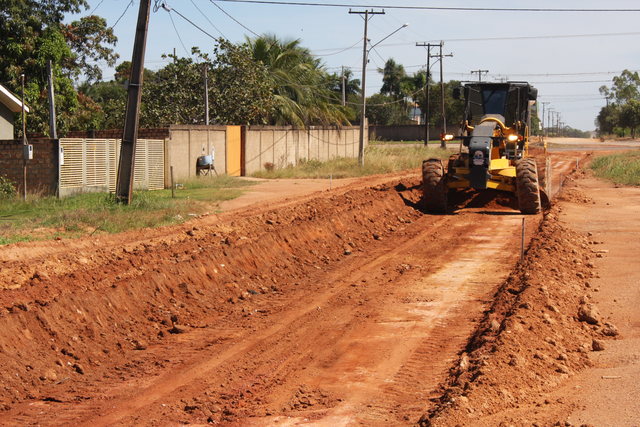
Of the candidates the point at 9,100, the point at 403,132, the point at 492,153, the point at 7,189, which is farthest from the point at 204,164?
the point at 403,132

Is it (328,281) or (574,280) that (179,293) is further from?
Answer: (574,280)

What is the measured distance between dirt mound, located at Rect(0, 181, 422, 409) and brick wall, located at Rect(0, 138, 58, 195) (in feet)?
25.6

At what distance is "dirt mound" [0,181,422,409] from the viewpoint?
848cm

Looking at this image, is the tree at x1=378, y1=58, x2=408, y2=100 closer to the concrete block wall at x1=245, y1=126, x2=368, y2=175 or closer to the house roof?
the concrete block wall at x1=245, y1=126, x2=368, y2=175

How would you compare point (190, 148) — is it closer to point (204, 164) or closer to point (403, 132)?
point (204, 164)

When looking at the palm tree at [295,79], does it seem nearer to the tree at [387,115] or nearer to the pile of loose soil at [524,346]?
the pile of loose soil at [524,346]

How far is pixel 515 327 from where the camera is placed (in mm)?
8719

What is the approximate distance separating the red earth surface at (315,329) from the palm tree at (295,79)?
110ft

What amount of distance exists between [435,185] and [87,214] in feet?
28.8

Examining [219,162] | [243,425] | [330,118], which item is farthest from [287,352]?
[330,118]

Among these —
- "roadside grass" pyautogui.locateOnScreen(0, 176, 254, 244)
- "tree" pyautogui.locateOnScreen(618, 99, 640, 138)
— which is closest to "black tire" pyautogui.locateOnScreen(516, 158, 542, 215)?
"roadside grass" pyautogui.locateOnScreen(0, 176, 254, 244)

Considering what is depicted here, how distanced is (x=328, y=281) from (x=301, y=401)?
18.8ft

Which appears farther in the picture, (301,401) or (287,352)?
(287,352)

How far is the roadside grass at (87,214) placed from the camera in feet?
51.9
